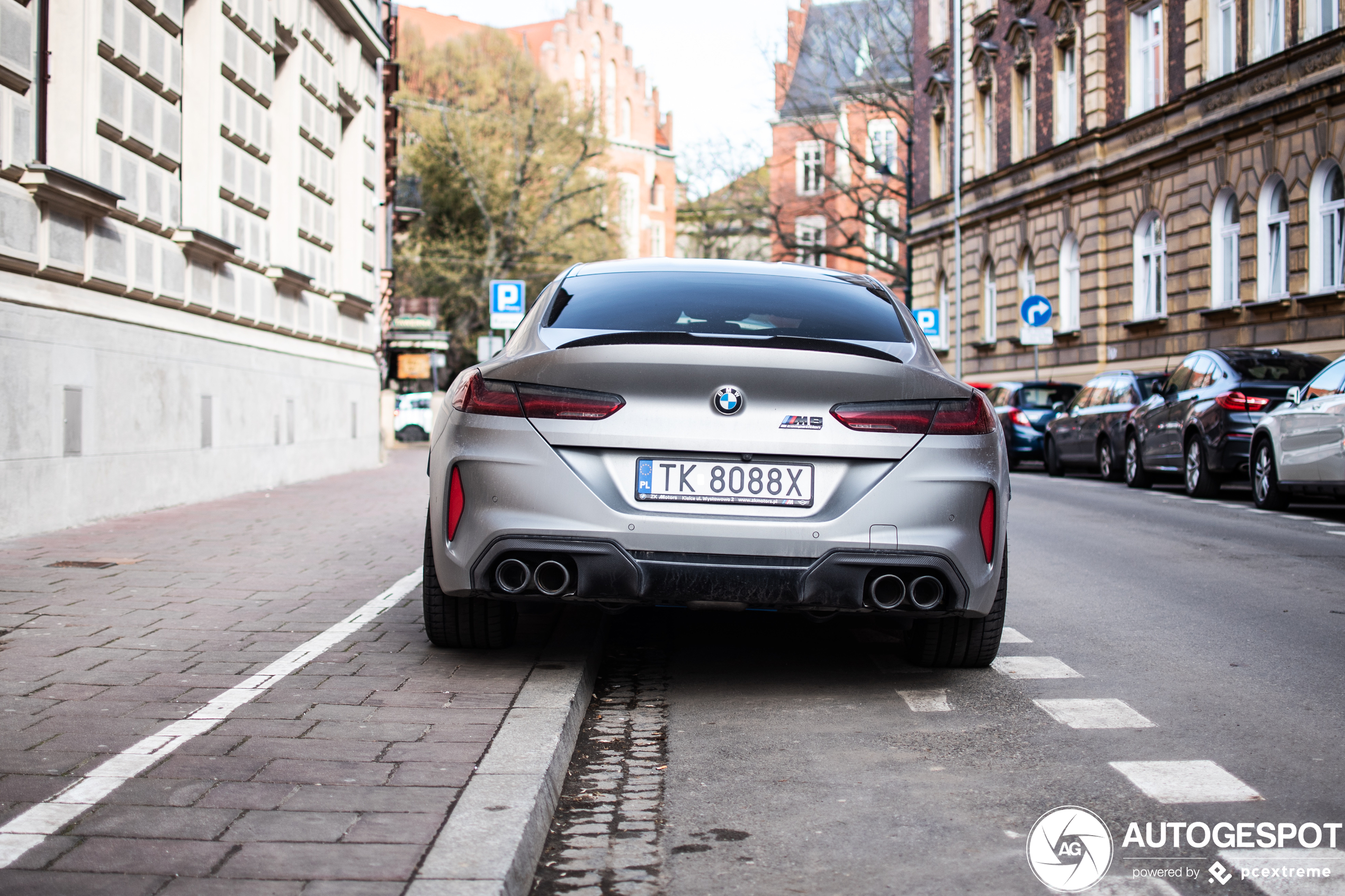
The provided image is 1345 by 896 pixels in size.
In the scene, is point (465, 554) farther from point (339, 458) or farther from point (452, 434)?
point (339, 458)

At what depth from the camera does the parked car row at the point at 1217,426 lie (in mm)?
13094

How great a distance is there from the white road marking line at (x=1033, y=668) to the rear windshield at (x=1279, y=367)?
35.4 ft

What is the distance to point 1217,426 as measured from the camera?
51.9 ft

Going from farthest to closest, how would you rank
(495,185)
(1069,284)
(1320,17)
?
1. (495,185)
2. (1069,284)
3. (1320,17)

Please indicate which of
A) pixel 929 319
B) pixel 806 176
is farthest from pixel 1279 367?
pixel 806 176

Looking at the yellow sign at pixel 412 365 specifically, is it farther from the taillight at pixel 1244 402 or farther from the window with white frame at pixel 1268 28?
the taillight at pixel 1244 402

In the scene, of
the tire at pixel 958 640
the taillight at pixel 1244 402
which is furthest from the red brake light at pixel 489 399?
the taillight at pixel 1244 402

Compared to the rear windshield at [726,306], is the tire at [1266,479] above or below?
below

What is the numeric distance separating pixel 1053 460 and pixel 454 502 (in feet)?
61.6

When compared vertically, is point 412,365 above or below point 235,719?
above

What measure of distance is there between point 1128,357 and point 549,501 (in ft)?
94.3

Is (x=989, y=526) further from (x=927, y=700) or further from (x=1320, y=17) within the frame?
(x=1320, y=17)

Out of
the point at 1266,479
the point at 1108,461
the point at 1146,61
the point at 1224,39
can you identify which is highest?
the point at 1146,61

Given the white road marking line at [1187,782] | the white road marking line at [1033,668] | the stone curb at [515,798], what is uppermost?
the stone curb at [515,798]
